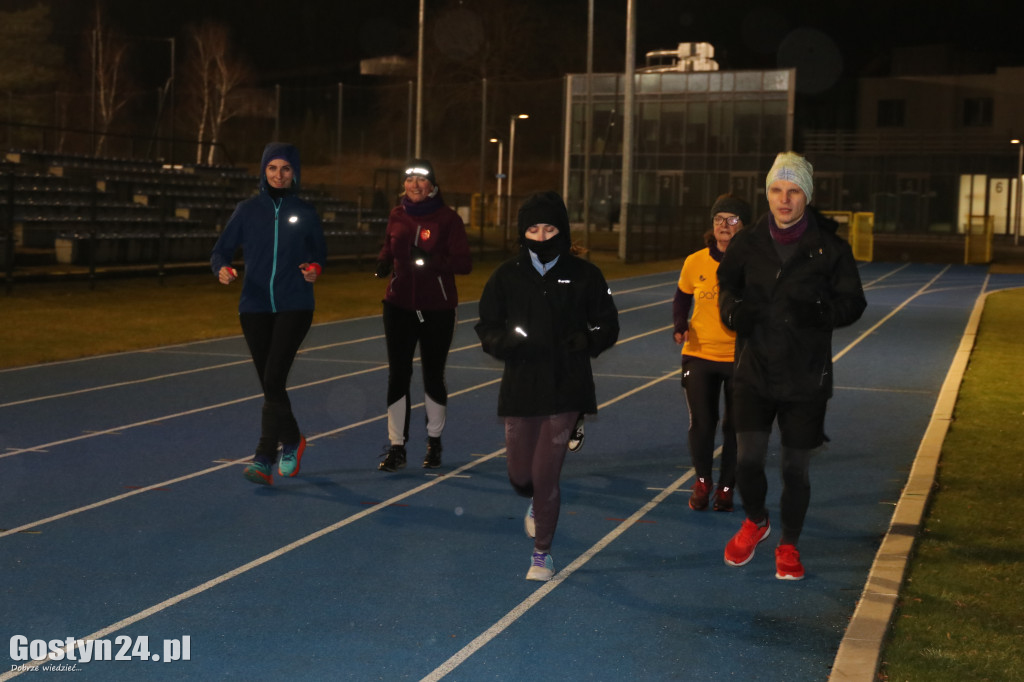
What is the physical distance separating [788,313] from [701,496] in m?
2.10

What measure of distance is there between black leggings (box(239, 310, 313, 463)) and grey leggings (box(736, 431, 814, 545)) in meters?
3.09

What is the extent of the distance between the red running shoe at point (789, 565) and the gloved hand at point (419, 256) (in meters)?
3.27

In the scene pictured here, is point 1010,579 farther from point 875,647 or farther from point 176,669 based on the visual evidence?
point 176,669

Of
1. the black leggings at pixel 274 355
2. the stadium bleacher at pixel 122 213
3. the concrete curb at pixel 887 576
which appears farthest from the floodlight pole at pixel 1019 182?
the black leggings at pixel 274 355

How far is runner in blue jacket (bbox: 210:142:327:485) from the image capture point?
8289 mm

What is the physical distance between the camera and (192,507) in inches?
305

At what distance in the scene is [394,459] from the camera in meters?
8.88

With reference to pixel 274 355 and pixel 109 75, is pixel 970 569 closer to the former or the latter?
pixel 274 355

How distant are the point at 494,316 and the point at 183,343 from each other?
10.8 meters

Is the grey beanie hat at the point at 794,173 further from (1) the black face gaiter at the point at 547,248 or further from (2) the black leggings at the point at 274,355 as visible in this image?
(2) the black leggings at the point at 274,355

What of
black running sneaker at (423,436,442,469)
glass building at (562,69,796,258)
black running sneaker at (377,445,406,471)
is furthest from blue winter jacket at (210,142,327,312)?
glass building at (562,69,796,258)

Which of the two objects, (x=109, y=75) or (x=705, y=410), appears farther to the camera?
(x=109, y=75)

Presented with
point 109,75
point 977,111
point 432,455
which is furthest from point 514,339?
point 977,111

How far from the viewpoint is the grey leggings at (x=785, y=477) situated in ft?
20.9
